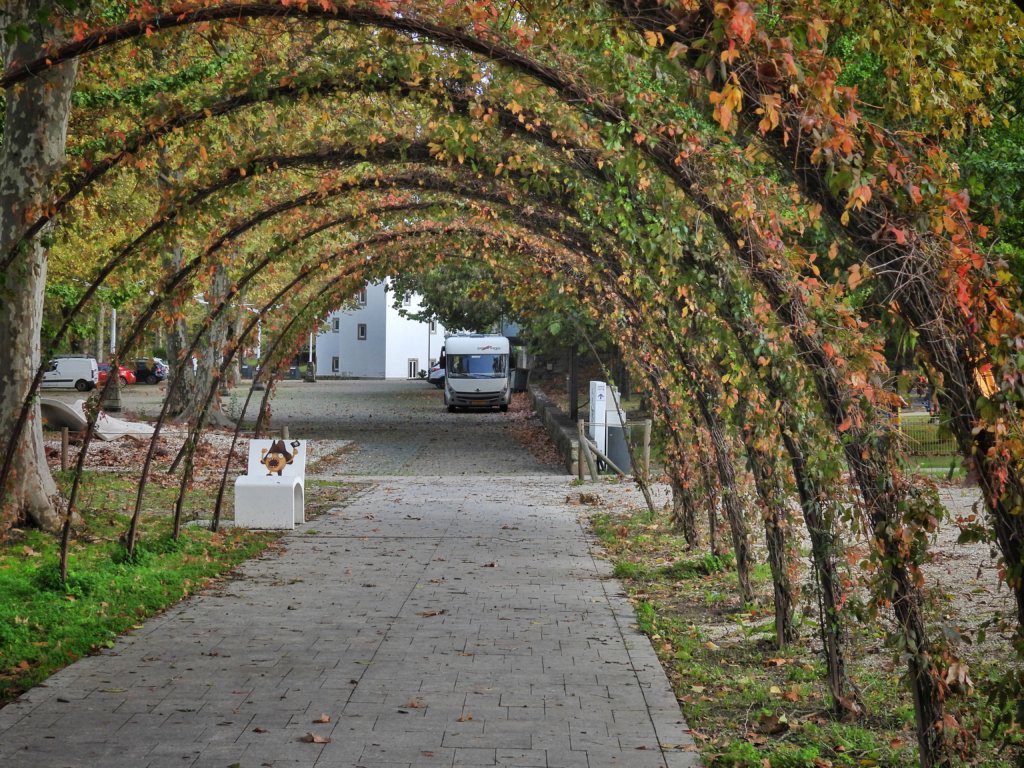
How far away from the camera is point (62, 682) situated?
6.66 m

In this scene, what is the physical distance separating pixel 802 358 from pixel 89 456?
17865 millimetres

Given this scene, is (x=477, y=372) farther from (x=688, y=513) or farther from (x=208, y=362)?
(x=688, y=513)

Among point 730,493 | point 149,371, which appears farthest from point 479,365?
point 730,493

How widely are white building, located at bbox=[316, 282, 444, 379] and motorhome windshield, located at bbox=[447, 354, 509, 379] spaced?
91.3 feet

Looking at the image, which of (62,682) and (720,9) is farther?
(62,682)

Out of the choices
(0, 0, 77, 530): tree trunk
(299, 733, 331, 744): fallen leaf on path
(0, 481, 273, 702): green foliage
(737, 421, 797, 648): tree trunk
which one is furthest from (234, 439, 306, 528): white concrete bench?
(299, 733, 331, 744): fallen leaf on path

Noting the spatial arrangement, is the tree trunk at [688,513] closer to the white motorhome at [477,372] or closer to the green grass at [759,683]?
the green grass at [759,683]

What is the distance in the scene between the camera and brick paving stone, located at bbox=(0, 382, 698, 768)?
547 centimetres

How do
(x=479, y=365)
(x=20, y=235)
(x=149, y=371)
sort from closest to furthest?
(x=20, y=235)
(x=479, y=365)
(x=149, y=371)

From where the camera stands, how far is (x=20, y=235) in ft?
35.5

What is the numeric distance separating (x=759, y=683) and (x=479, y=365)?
1377 inches

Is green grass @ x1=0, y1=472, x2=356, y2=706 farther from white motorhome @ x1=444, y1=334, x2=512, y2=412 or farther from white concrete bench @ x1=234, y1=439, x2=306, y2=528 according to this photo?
white motorhome @ x1=444, y1=334, x2=512, y2=412

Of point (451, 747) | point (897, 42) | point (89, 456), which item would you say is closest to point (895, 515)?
point (451, 747)

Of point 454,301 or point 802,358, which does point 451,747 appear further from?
point 454,301
